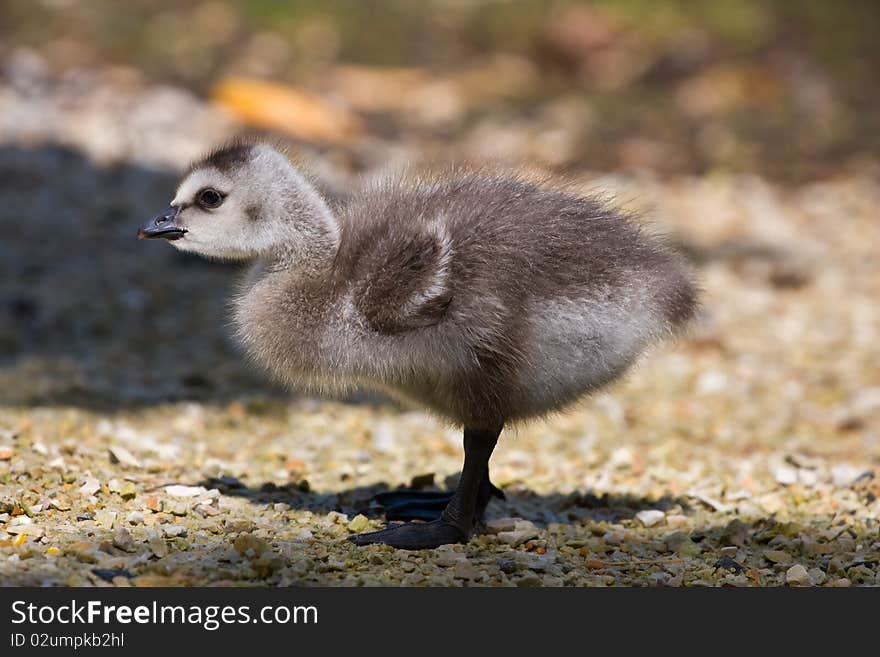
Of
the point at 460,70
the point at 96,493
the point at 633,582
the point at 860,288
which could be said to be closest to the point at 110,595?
the point at 96,493

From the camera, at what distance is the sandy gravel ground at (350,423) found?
3684 millimetres

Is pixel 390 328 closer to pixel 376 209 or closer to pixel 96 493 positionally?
pixel 376 209

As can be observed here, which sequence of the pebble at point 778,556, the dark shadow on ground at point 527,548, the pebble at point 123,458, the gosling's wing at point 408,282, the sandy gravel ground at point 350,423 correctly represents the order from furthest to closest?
the pebble at point 123,458 < the pebble at point 778,556 < the sandy gravel ground at point 350,423 < the gosling's wing at point 408,282 < the dark shadow on ground at point 527,548

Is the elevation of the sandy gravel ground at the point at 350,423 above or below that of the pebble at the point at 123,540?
above

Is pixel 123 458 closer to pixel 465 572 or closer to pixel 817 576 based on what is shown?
pixel 465 572

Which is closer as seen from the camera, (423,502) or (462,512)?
(462,512)

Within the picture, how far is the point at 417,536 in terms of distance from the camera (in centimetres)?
382

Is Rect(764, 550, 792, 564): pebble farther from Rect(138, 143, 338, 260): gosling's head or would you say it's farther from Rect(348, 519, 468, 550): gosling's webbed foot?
Rect(138, 143, 338, 260): gosling's head

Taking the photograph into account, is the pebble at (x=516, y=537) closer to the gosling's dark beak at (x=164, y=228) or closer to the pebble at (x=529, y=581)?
the pebble at (x=529, y=581)

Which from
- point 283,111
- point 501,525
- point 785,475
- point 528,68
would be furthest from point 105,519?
point 528,68

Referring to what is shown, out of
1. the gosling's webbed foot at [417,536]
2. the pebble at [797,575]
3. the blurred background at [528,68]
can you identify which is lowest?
the pebble at [797,575]

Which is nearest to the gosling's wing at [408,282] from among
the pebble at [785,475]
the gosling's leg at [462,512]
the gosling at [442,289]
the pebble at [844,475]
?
the gosling at [442,289]

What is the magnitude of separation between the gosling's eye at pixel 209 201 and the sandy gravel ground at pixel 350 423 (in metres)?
0.56

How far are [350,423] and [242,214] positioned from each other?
1854 millimetres
